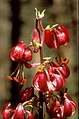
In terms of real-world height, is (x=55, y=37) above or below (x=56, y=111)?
above

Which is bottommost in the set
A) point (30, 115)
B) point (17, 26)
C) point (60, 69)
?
point (30, 115)

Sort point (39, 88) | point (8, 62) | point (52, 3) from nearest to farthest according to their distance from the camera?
point (39, 88) → point (8, 62) → point (52, 3)

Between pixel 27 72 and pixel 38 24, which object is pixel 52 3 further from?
pixel 38 24

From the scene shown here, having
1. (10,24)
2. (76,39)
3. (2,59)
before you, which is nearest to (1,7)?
(10,24)

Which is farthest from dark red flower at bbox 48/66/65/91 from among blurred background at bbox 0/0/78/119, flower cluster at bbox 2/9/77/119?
blurred background at bbox 0/0/78/119

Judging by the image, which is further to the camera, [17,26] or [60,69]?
[17,26]

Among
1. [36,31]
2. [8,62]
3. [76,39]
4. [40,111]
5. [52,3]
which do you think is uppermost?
Result: [52,3]

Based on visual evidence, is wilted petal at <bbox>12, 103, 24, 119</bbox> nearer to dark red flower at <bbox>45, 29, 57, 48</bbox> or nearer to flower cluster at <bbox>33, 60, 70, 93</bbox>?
flower cluster at <bbox>33, 60, 70, 93</bbox>

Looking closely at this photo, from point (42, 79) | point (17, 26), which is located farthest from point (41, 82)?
point (17, 26)

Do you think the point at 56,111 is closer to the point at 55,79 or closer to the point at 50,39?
the point at 55,79
